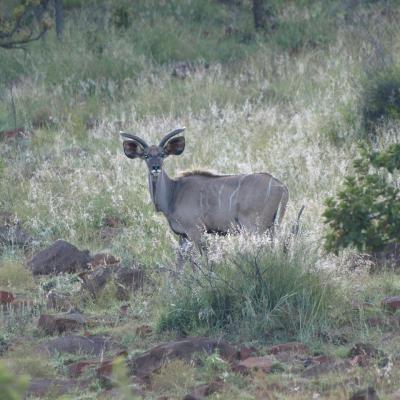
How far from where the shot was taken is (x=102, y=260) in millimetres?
10297

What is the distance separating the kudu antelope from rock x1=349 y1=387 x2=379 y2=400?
3.59 metres

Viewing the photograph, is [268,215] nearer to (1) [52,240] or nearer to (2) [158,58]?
(1) [52,240]

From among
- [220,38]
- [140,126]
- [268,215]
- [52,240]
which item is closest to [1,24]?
[140,126]

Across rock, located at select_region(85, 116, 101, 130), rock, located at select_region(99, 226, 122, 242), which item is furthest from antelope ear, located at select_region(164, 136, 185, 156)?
rock, located at select_region(85, 116, 101, 130)

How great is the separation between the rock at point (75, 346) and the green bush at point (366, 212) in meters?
1.86

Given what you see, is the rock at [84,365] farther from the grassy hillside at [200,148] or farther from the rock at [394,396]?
the rock at [394,396]

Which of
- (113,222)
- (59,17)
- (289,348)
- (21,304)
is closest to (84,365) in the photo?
(289,348)

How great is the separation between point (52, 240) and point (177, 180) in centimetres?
193

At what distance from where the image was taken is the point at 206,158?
14531 millimetres

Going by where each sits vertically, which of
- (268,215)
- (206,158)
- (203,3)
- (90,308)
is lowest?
(90,308)

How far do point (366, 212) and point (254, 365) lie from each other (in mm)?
1936

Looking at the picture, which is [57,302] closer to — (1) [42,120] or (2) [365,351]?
(2) [365,351]

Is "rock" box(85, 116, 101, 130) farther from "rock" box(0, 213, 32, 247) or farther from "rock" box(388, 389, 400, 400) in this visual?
"rock" box(388, 389, 400, 400)

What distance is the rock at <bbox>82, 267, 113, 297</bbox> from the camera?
9.06 m
